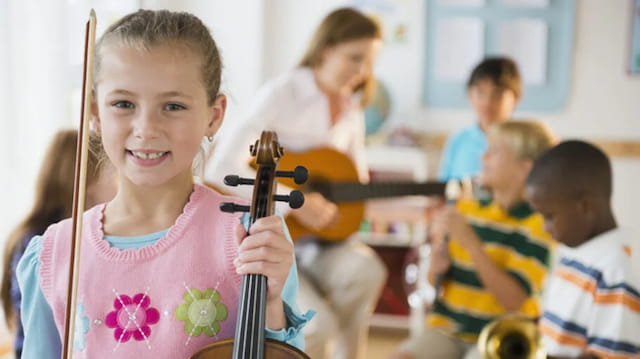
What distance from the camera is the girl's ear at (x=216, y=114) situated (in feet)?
2.51

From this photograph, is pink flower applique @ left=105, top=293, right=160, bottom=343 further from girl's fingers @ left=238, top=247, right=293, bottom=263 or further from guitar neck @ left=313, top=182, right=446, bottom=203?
guitar neck @ left=313, top=182, right=446, bottom=203

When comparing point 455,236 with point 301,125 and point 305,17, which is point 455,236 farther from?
point 305,17

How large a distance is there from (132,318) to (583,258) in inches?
33.5

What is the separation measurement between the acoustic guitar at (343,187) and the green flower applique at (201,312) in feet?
4.88

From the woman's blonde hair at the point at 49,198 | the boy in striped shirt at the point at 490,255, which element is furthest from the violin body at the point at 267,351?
the boy in striped shirt at the point at 490,255

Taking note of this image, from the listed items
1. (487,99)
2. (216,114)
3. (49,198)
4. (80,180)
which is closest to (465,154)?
(487,99)

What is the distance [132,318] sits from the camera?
0.72 metres

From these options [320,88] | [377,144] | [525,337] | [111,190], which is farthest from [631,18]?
[111,190]

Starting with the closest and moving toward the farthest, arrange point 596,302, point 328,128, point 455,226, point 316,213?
point 596,302 < point 455,226 < point 316,213 < point 328,128

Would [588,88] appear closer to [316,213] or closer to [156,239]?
[316,213]

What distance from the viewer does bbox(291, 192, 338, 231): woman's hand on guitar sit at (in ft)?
6.93

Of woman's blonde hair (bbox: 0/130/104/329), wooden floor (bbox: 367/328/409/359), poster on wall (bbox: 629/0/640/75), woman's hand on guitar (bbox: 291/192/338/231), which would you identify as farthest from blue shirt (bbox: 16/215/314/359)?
poster on wall (bbox: 629/0/640/75)

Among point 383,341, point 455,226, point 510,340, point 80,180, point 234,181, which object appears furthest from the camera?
point 383,341

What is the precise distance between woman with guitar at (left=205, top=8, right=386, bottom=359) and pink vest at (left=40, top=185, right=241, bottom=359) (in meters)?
1.32
